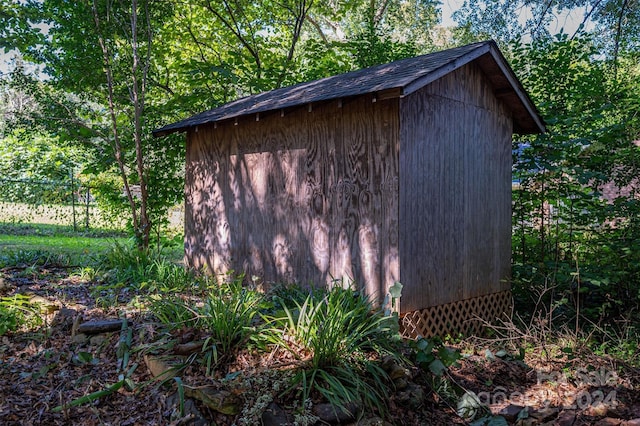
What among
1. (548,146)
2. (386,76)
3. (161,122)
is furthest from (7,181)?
(548,146)

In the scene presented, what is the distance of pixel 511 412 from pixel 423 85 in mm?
3076

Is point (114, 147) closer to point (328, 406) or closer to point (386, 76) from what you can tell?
point (386, 76)

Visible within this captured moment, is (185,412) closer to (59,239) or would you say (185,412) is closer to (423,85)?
(423,85)

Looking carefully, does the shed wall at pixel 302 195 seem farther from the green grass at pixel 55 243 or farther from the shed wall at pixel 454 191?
the green grass at pixel 55 243

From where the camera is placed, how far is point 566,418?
378cm

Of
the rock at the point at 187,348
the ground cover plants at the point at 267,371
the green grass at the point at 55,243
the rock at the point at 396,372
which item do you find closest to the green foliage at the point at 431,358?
the ground cover plants at the point at 267,371

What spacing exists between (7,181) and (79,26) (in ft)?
22.7

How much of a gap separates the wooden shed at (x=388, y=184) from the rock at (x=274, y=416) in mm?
2163

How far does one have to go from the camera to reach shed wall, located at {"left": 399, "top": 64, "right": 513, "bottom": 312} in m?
5.28

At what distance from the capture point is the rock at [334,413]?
3.33 m

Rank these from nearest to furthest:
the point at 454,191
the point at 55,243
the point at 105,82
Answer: the point at 454,191
the point at 105,82
the point at 55,243

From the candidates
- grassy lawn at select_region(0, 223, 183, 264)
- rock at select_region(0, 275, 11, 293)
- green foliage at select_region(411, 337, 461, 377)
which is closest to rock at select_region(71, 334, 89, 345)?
rock at select_region(0, 275, 11, 293)

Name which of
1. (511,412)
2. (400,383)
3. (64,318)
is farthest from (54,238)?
(511,412)

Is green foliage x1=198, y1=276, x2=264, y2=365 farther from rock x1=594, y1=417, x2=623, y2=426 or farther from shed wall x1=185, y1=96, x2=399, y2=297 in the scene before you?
rock x1=594, y1=417, x2=623, y2=426
